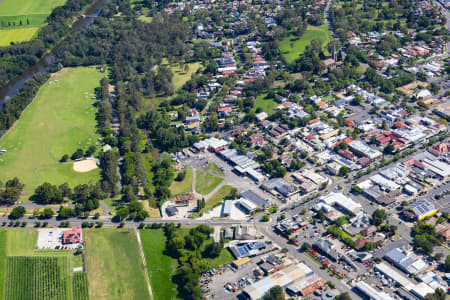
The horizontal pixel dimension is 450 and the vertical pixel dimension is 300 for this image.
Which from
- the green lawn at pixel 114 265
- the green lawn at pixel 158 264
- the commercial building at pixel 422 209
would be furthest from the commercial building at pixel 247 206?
the commercial building at pixel 422 209

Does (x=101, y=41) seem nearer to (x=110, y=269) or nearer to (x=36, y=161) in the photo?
(x=36, y=161)

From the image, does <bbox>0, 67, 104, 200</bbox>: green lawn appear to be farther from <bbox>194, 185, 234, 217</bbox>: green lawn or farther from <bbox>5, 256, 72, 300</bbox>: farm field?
<bbox>194, 185, 234, 217</bbox>: green lawn

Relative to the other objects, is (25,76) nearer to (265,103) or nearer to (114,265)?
(265,103)

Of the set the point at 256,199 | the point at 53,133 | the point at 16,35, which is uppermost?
the point at 16,35

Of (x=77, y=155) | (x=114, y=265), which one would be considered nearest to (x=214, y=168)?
(x=77, y=155)

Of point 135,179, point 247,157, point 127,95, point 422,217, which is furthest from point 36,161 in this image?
point 422,217

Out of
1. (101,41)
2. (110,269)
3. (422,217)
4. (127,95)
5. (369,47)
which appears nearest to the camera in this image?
(110,269)

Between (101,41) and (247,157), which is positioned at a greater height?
(101,41)
